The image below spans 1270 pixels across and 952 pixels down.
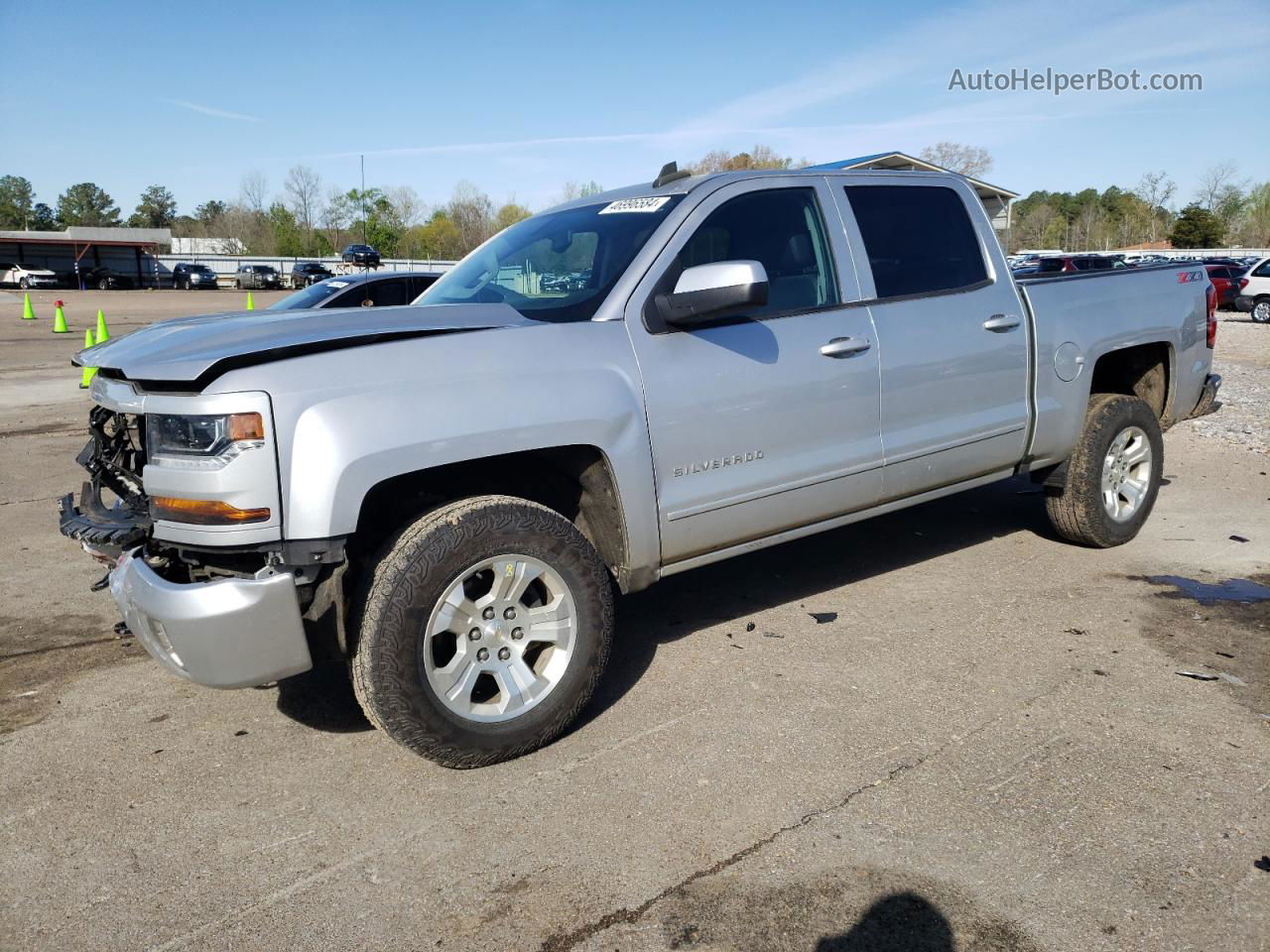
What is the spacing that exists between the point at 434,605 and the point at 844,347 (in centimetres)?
202

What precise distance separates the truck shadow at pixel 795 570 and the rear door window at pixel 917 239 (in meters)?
1.54

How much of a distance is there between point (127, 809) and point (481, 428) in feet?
5.33

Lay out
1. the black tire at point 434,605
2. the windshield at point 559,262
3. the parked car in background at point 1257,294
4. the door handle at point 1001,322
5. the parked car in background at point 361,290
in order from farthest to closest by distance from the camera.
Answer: the parked car in background at point 1257,294 → the parked car in background at point 361,290 → the door handle at point 1001,322 → the windshield at point 559,262 → the black tire at point 434,605

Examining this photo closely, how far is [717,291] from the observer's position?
363cm

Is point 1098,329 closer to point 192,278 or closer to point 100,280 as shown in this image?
point 192,278

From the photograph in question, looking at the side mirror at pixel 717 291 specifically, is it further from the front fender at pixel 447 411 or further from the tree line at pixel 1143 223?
the tree line at pixel 1143 223

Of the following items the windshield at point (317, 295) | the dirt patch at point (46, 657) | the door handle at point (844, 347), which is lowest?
the dirt patch at point (46, 657)

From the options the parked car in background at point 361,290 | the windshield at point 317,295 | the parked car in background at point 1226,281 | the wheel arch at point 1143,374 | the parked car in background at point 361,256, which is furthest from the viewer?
the parked car in background at point 361,256

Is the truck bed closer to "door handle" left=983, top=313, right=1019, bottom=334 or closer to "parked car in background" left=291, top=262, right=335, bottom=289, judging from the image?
"door handle" left=983, top=313, right=1019, bottom=334

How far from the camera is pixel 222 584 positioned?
9.83 ft

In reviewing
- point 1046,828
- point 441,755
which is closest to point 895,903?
point 1046,828

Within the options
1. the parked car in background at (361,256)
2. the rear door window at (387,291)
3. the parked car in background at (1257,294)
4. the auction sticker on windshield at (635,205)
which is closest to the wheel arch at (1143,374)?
the auction sticker on windshield at (635,205)

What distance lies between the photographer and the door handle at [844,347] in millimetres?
4184

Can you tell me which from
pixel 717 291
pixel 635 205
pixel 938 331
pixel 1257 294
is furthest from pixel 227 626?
pixel 1257 294
